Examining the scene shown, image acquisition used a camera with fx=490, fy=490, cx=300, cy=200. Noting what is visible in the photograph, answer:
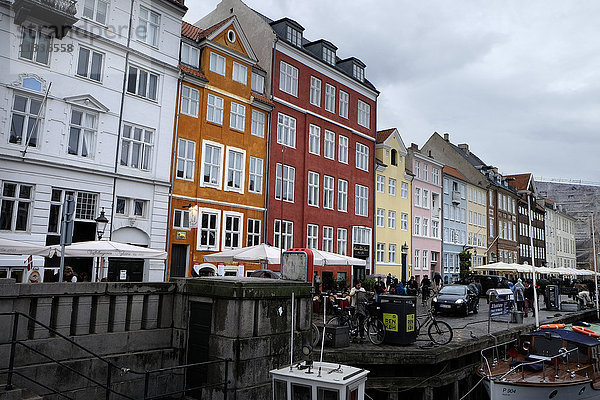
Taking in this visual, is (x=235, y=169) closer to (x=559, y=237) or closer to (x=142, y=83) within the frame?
(x=142, y=83)

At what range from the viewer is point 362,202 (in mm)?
38562

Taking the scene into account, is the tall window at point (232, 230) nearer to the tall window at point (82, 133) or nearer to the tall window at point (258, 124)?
the tall window at point (258, 124)

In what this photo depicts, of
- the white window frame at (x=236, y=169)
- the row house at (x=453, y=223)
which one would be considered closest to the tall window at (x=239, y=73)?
the white window frame at (x=236, y=169)

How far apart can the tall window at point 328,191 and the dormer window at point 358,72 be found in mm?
9575

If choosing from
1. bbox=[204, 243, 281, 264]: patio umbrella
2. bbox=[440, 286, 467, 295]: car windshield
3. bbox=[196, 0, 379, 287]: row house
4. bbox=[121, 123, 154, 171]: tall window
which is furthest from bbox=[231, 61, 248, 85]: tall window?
bbox=[440, 286, 467, 295]: car windshield

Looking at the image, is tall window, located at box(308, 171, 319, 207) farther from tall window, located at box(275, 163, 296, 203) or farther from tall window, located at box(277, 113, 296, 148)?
tall window, located at box(277, 113, 296, 148)

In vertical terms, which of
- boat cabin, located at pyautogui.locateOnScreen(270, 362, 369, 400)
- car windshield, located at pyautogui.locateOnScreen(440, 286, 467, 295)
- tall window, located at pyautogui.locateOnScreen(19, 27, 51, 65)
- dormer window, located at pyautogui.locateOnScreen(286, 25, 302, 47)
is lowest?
boat cabin, located at pyautogui.locateOnScreen(270, 362, 369, 400)

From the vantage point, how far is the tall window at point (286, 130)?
30.9 meters

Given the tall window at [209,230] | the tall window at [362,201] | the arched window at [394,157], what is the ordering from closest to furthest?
1. the tall window at [209,230]
2. the tall window at [362,201]
3. the arched window at [394,157]

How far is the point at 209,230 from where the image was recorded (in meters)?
25.6

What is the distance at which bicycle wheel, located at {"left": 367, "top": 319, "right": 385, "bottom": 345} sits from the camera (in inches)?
574

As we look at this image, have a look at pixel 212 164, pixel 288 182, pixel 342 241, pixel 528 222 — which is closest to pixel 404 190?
pixel 342 241

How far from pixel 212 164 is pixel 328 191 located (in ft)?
36.3

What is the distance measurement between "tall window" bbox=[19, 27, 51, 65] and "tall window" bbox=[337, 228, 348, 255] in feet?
73.2
